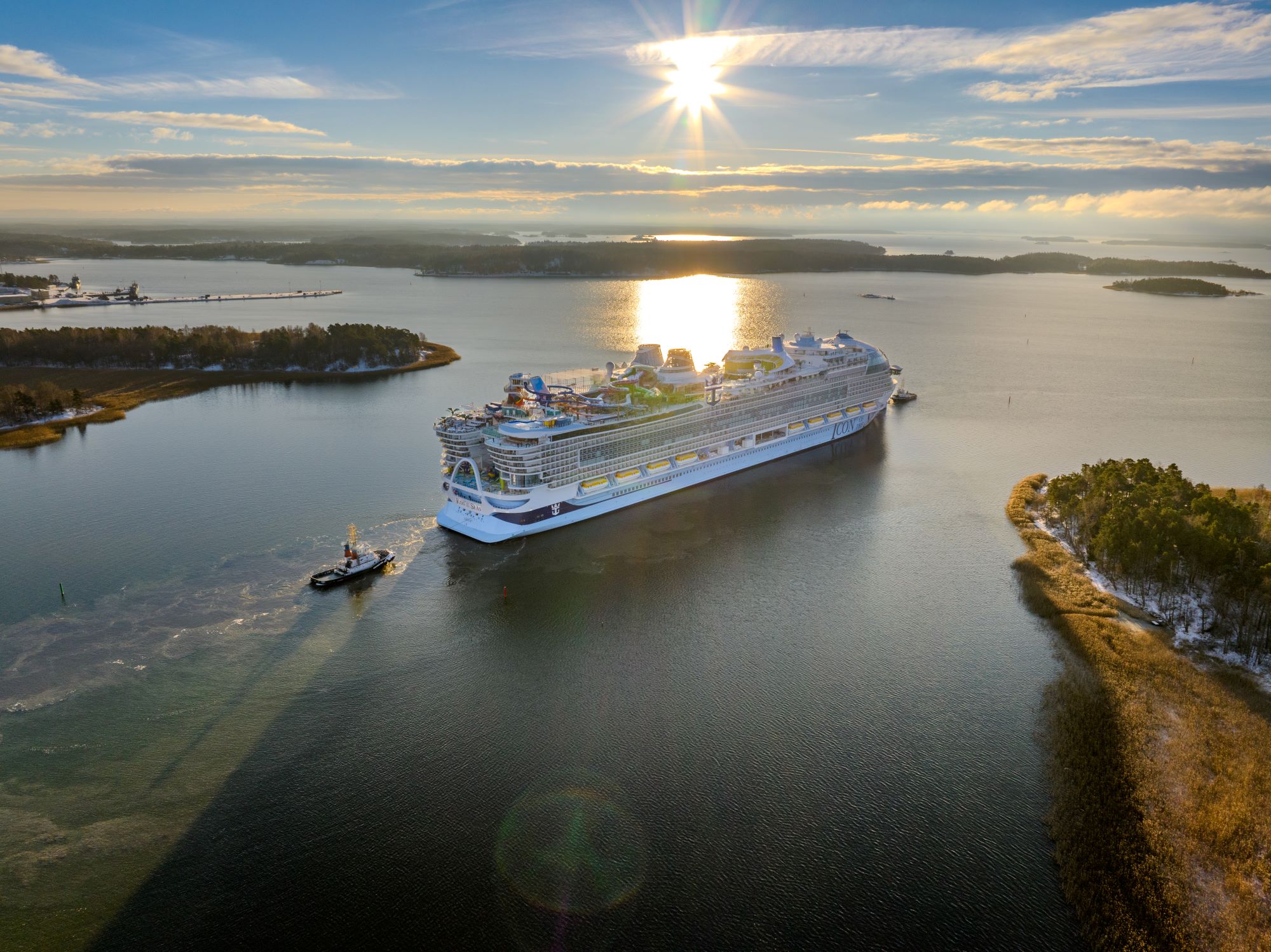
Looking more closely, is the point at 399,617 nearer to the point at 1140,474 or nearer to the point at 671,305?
the point at 1140,474

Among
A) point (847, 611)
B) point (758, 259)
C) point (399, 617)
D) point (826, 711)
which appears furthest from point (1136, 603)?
point (758, 259)

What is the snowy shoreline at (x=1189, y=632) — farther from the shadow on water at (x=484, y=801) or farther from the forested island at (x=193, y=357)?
the forested island at (x=193, y=357)

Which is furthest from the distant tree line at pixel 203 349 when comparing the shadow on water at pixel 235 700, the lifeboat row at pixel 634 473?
the shadow on water at pixel 235 700

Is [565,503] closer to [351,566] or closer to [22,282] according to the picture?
[351,566]

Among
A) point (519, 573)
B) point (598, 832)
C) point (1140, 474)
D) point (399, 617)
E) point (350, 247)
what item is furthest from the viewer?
point (350, 247)

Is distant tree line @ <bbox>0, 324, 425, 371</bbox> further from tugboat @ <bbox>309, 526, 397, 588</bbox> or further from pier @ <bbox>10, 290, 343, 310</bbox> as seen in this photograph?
pier @ <bbox>10, 290, 343, 310</bbox>

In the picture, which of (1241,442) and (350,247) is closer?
(1241,442)

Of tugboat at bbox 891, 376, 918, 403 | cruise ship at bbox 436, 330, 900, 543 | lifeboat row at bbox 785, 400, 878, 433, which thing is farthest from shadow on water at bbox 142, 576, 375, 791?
tugboat at bbox 891, 376, 918, 403
